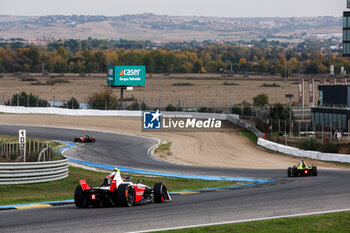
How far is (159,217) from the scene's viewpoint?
15.2m

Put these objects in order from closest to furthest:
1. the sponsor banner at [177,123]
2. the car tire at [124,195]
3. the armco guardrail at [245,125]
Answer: the car tire at [124,195]
the armco guardrail at [245,125]
the sponsor banner at [177,123]

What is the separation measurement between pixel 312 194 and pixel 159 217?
6.79 meters

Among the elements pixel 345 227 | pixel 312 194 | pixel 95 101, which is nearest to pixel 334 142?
pixel 312 194

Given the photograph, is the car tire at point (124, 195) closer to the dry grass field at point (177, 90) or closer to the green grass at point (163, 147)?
the green grass at point (163, 147)

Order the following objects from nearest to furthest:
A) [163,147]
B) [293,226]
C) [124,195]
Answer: [293,226], [124,195], [163,147]

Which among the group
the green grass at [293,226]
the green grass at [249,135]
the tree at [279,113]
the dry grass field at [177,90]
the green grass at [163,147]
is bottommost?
the dry grass field at [177,90]

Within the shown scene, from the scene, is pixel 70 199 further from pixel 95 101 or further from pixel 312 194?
pixel 95 101

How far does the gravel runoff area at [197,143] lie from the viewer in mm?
42125

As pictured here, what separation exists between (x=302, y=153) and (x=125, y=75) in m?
45.3

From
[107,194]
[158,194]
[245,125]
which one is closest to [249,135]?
[245,125]

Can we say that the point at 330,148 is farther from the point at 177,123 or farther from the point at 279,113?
the point at 177,123

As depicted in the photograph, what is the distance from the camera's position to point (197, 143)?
54.0 m

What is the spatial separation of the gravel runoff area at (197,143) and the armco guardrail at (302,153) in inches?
26.9

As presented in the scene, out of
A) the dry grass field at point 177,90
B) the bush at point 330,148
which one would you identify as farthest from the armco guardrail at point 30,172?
the dry grass field at point 177,90
